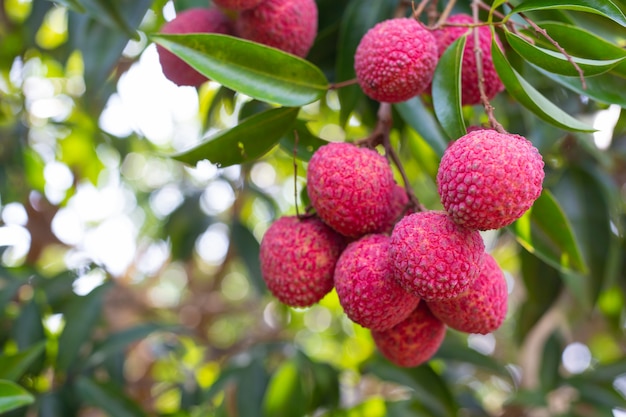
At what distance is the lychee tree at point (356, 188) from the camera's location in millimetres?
700

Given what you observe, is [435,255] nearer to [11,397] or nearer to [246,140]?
[246,140]

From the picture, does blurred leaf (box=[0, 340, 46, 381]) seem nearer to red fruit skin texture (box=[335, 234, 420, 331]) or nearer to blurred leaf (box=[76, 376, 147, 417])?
blurred leaf (box=[76, 376, 147, 417])

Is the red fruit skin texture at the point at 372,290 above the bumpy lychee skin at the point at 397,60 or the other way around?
the other way around

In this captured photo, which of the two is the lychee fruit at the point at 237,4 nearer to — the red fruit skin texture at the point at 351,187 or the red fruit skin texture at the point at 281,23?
the red fruit skin texture at the point at 281,23

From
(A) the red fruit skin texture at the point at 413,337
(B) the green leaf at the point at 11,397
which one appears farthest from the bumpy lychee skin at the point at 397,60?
(B) the green leaf at the point at 11,397

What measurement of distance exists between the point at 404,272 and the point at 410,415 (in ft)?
2.30

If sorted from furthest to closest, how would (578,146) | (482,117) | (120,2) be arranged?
(578,146) < (482,117) < (120,2)

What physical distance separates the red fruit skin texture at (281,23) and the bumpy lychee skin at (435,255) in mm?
346

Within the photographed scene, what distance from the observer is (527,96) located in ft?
2.31

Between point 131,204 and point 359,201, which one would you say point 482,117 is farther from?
point 131,204

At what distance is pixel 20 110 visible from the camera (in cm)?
183

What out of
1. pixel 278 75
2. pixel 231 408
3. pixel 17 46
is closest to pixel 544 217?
pixel 278 75

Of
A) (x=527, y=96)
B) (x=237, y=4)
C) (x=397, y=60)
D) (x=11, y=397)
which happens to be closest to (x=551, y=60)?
(x=527, y=96)

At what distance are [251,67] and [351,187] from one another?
0.19 meters
